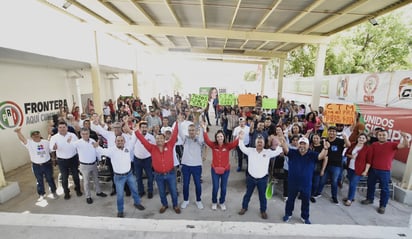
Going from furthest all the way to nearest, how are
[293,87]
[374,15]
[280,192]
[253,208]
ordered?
1. [293,87]
2. [374,15]
3. [280,192]
4. [253,208]

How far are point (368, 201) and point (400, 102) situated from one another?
2828 millimetres

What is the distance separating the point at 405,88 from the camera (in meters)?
5.11

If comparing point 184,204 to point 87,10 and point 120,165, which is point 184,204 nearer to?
point 120,165

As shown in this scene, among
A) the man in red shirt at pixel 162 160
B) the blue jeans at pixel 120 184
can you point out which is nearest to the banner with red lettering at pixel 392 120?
the man in red shirt at pixel 162 160

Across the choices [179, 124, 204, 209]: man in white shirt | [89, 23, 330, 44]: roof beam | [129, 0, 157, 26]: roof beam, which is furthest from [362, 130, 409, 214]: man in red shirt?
[129, 0, 157, 26]: roof beam

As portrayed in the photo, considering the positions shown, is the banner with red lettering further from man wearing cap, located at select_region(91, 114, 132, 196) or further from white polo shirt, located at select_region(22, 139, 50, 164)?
white polo shirt, located at select_region(22, 139, 50, 164)

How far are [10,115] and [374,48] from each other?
63.1ft

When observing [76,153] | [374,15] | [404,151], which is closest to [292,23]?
[374,15]

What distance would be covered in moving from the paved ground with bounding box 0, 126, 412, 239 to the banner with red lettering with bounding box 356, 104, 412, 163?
172 centimetres

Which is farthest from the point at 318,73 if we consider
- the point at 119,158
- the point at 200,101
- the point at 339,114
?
the point at 119,158

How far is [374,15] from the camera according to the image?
239 inches

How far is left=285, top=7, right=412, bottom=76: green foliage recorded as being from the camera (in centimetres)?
1351

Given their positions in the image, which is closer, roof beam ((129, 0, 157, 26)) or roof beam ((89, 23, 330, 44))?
roof beam ((129, 0, 157, 26))

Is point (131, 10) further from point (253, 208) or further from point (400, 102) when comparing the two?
point (400, 102)
